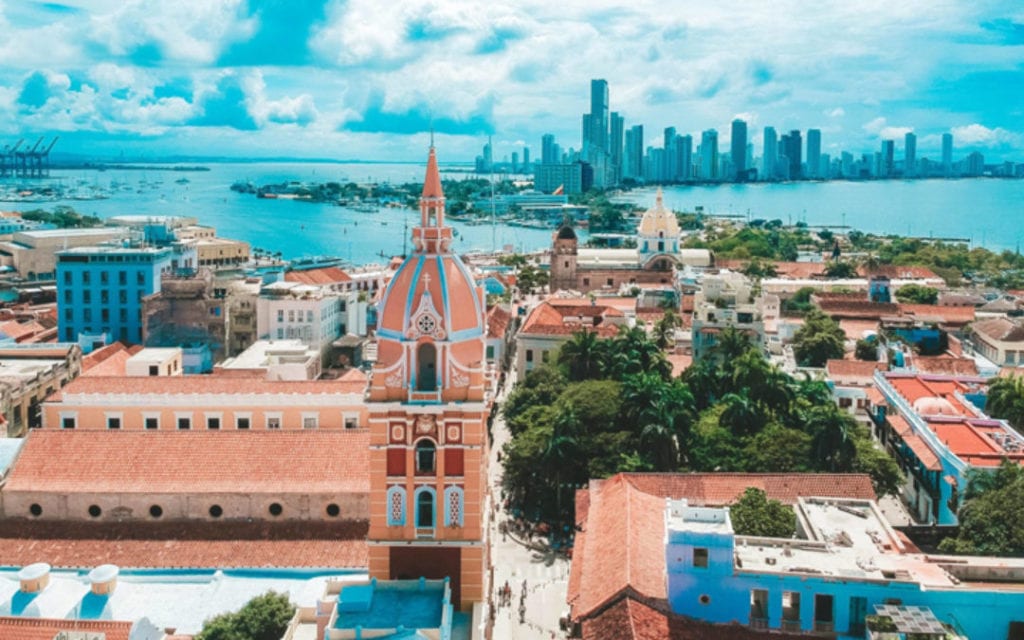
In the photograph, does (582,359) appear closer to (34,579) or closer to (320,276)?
(34,579)

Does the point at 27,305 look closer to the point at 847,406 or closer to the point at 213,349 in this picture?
the point at 213,349

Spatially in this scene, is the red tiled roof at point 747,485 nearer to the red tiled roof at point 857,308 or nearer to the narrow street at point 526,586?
the narrow street at point 526,586

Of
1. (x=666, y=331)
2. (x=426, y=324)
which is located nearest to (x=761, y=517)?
(x=426, y=324)

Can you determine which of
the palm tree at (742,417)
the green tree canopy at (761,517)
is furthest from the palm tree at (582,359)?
the green tree canopy at (761,517)

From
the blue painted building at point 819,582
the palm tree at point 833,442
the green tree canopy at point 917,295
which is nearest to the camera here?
the blue painted building at point 819,582

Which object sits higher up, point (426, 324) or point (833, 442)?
point (426, 324)

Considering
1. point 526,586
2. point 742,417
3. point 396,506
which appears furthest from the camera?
point 742,417

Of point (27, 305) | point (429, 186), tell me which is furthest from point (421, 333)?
point (27, 305)
